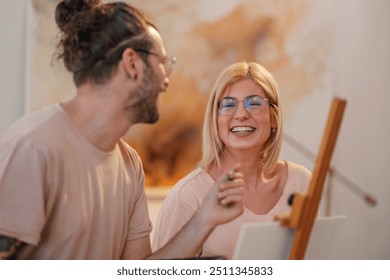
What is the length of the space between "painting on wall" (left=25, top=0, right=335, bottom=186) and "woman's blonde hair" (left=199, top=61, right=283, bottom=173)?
1.68ft

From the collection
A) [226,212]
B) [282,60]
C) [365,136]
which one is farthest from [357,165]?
[226,212]

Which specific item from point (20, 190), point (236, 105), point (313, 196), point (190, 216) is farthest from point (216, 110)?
point (20, 190)

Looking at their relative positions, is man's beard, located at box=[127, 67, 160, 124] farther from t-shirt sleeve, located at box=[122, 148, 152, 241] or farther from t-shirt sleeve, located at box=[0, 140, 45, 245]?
t-shirt sleeve, located at box=[0, 140, 45, 245]

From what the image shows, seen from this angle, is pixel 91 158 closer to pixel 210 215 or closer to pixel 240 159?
pixel 210 215

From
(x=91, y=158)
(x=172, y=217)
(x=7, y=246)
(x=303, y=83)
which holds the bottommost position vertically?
(x=7, y=246)

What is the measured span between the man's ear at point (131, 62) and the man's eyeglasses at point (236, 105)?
1.22 feet

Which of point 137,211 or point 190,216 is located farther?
point 190,216

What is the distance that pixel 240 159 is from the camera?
1808mm

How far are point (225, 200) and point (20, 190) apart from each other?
1.55 ft

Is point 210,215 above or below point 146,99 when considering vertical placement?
below

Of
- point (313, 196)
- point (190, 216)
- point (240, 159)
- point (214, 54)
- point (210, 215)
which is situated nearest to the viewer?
point (313, 196)

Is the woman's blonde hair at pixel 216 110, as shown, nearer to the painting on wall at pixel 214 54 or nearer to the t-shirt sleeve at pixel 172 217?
the t-shirt sleeve at pixel 172 217

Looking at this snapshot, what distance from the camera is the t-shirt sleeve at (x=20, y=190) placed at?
1265mm

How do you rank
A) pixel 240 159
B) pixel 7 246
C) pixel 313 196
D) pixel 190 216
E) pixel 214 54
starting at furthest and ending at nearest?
pixel 214 54 < pixel 240 159 < pixel 190 216 < pixel 313 196 < pixel 7 246
